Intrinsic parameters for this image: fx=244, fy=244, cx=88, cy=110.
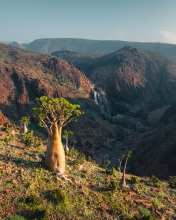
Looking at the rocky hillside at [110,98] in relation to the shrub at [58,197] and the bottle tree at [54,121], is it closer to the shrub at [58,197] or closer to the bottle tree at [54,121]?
the bottle tree at [54,121]

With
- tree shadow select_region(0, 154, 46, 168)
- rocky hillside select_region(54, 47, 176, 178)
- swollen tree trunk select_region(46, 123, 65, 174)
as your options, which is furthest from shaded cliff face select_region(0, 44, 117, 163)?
swollen tree trunk select_region(46, 123, 65, 174)

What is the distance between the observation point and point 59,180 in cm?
2000

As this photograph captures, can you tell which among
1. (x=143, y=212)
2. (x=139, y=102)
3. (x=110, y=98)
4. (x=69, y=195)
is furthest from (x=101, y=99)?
(x=69, y=195)

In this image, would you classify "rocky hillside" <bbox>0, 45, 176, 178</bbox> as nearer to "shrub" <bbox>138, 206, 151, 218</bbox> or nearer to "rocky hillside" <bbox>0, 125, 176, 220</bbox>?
"rocky hillside" <bbox>0, 125, 176, 220</bbox>

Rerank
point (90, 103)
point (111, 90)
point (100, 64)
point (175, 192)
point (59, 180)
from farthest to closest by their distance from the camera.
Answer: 1. point (100, 64)
2. point (111, 90)
3. point (90, 103)
4. point (175, 192)
5. point (59, 180)

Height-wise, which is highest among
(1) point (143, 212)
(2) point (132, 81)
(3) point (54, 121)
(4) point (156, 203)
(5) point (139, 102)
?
(3) point (54, 121)

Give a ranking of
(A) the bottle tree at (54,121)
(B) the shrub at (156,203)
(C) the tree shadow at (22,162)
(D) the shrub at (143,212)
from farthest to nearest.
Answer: (C) the tree shadow at (22,162) < (B) the shrub at (156,203) < (A) the bottle tree at (54,121) < (D) the shrub at (143,212)

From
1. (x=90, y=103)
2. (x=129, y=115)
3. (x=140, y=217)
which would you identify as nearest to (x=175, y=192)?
(x=140, y=217)

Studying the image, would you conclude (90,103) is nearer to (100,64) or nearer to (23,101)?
(23,101)

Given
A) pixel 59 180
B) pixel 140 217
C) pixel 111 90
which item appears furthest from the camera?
pixel 111 90

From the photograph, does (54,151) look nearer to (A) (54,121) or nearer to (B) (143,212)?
(A) (54,121)

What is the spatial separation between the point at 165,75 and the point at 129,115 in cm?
5357

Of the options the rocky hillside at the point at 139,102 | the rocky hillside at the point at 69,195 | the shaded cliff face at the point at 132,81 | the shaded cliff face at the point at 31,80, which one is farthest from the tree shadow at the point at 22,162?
the shaded cliff face at the point at 132,81

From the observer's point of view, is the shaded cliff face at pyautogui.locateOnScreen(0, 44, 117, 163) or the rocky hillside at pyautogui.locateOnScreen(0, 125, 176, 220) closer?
the rocky hillside at pyautogui.locateOnScreen(0, 125, 176, 220)
